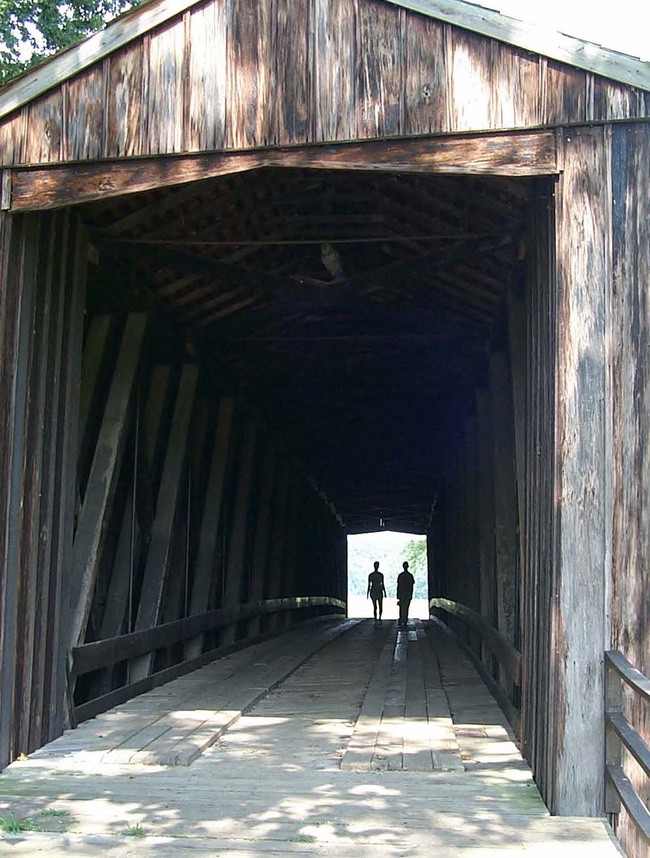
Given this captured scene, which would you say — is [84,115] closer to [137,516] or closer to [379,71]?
[379,71]

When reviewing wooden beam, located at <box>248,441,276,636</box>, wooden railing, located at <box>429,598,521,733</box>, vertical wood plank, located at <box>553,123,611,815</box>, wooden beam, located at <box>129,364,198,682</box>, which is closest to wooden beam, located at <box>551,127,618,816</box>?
vertical wood plank, located at <box>553,123,611,815</box>

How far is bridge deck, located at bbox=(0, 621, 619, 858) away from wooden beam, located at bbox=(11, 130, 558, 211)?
2.77 metres

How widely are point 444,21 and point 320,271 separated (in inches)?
149

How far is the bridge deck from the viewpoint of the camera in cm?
377

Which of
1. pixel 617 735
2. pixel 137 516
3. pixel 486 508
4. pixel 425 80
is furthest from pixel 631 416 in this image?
pixel 486 508

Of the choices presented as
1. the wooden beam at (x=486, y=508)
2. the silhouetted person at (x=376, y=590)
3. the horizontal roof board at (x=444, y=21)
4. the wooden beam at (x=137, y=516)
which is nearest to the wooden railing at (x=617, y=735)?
the horizontal roof board at (x=444, y=21)

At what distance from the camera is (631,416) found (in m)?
4.32

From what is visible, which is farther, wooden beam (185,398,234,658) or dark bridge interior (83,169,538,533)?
wooden beam (185,398,234,658)

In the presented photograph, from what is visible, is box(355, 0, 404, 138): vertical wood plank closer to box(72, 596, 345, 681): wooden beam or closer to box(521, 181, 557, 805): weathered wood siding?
box(521, 181, 557, 805): weathered wood siding

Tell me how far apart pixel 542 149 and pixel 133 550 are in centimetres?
469

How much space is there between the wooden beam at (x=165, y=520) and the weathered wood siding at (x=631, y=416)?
437 centimetres

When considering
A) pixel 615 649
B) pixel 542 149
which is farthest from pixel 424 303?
pixel 615 649

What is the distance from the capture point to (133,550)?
7883 mm

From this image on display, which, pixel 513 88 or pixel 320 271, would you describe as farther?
pixel 320 271
